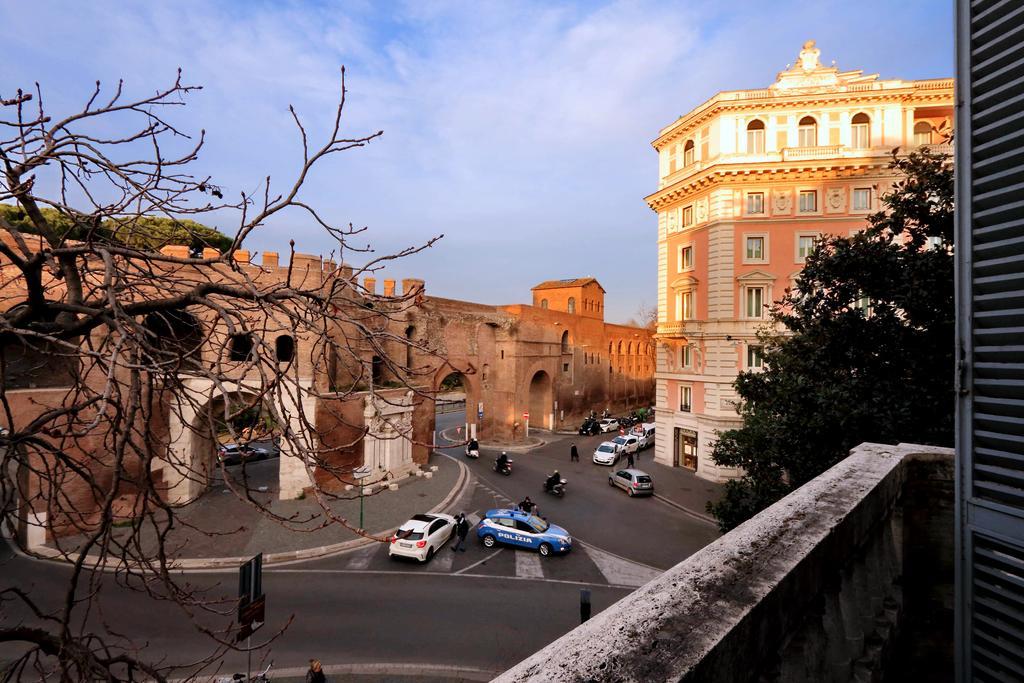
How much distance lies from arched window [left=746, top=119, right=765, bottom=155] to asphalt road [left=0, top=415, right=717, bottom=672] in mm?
16351

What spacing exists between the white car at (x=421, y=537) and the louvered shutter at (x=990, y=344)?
12.6 m

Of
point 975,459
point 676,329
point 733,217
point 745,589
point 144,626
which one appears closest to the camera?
point 745,589

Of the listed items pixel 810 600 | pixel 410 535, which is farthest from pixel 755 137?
pixel 810 600

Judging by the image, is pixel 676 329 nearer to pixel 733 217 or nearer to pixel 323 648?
pixel 733 217

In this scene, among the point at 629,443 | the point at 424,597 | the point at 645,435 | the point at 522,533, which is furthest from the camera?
the point at 645,435

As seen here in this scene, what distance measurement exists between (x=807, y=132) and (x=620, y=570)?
795 inches

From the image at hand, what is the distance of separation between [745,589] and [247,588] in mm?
6676

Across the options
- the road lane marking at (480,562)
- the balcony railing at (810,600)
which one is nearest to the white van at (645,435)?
the road lane marking at (480,562)

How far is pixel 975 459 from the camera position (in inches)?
103

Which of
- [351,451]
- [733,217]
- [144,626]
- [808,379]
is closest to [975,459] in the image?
[808,379]

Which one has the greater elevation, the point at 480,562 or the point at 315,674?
the point at 315,674

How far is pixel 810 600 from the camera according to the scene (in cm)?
225

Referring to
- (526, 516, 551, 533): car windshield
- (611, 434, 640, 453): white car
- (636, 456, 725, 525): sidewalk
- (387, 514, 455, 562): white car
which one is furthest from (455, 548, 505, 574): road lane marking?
(611, 434, 640, 453): white car

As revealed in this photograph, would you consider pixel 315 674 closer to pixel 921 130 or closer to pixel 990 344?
pixel 990 344
